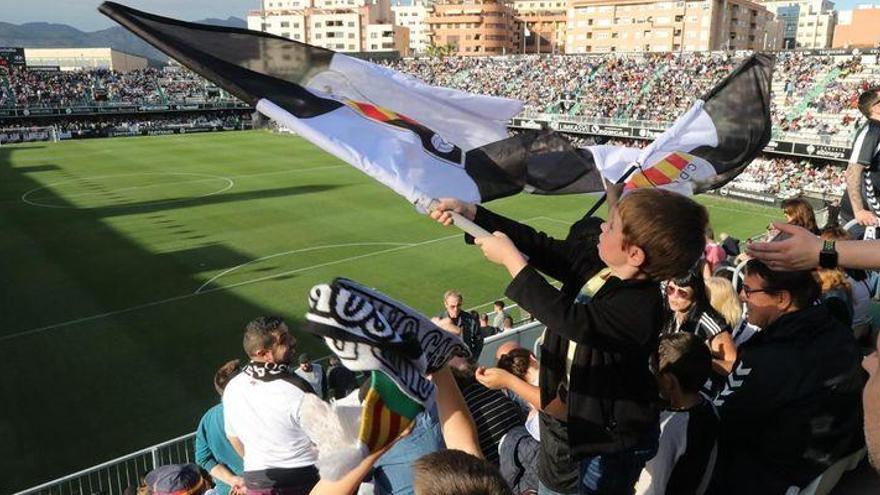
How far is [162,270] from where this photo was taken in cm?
2023

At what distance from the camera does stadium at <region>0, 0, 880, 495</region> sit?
1145 centimetres

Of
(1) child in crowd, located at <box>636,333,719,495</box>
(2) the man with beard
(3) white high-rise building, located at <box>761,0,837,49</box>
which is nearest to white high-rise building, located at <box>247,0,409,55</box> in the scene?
(3) white high-rise building, located at <box>761,0,837,49</box>

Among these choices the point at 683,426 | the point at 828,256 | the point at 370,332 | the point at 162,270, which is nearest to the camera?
the point at 370,332

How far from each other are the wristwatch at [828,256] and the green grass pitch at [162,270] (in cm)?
1076

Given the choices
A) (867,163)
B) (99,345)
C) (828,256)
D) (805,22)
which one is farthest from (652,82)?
(805,22)

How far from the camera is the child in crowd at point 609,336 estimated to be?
105 inches

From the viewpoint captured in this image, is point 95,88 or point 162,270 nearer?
point 162,270

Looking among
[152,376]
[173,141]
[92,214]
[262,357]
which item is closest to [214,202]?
[92,214]

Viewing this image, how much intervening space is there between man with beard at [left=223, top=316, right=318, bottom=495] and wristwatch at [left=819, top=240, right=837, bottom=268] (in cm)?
267

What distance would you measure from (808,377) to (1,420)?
1284 centimetres

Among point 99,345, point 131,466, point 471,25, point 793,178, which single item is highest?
point 471,25

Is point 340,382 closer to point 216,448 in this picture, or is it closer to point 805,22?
point 216,448

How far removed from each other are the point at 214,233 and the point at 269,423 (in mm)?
21636

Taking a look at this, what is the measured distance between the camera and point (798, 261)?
3.24 metres
